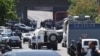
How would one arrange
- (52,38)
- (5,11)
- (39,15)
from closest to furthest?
(5,11) → (52,38) → (39,15)

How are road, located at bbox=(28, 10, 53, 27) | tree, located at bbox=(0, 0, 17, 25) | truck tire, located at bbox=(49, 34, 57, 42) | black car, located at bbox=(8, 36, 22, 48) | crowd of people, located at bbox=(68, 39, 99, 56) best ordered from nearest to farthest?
crowd of people, located at bbox=(68, 39, 99, 56) → tree, located at bbox=(0, 0, 17, 25) → truck tire, located at bbox=(49, 34, 57, 42) → black car, located at bbox=(8, 36, 22, 48) → road, located at bbox=(28, 10, 53, 27)

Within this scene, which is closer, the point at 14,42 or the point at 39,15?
the point at 14,42

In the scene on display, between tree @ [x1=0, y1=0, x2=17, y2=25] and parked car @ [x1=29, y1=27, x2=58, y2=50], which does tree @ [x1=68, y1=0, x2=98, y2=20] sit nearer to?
parked car @ [x1=29, y1=27, x2=58, y2=50]

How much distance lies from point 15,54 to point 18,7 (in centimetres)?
9544

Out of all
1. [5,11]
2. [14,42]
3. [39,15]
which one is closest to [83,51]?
[5,11]

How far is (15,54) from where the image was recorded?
14.8 m

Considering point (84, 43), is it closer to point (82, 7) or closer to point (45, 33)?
point (45, 33)

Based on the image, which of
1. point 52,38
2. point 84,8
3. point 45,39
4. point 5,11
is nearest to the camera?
point 5,11

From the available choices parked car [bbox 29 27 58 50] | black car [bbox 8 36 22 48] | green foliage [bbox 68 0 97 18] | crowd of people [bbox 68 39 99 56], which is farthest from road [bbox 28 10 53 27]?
crowd of people [bbox 68 39 99 56]

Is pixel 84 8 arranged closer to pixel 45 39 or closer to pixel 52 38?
pixel 45 39

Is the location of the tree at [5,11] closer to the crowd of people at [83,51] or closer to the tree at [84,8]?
the crowd of people at [83,51]

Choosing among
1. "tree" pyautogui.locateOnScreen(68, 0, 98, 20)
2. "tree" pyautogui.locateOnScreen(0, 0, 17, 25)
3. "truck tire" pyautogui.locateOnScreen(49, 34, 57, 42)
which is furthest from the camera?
"tree" pyautogui.locateOnScreen(68, 0, 98, 20)

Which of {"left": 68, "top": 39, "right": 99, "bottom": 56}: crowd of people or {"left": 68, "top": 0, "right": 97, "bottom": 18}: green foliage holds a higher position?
{"left": 68, "top": 39, "right": 99, "bottom": 56}: crowd of people

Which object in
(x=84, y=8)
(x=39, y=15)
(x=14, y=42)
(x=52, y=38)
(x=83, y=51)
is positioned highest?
(x=83, y=51)
